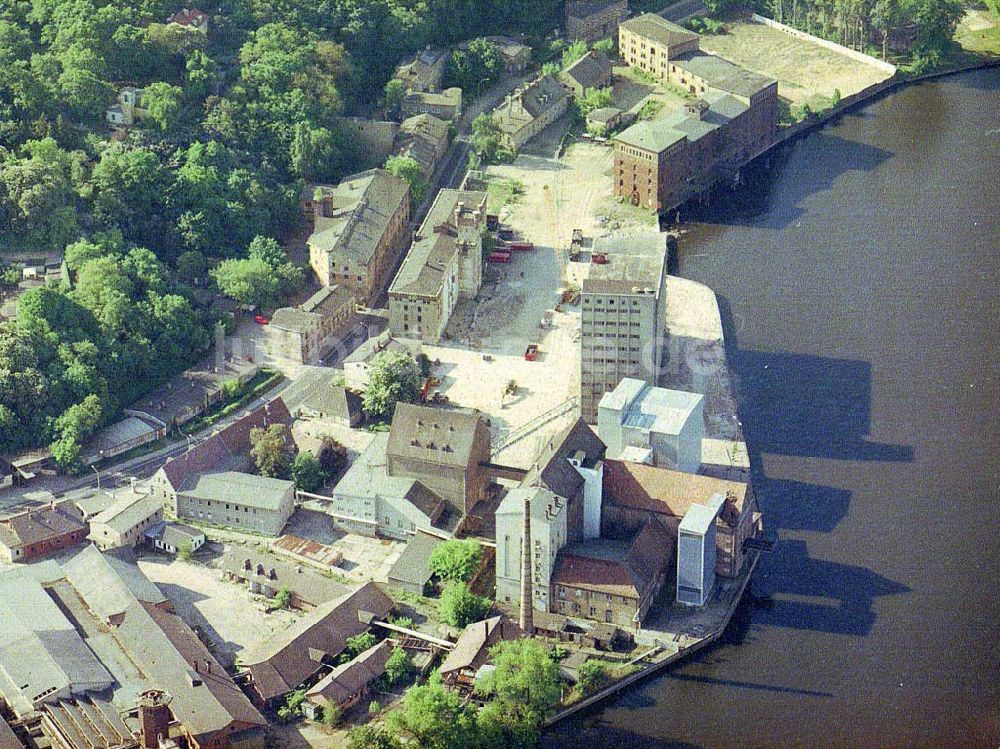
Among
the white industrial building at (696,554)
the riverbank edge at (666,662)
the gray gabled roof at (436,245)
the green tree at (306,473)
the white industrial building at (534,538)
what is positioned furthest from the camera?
the gray gabled roof at (436,245)

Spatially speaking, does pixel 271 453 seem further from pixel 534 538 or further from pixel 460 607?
pixel 534 538

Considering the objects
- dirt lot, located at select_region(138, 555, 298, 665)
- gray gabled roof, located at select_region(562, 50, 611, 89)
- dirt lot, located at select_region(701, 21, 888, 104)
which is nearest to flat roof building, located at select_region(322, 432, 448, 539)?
dirt lot, located at select_region(138, 555, 298, 665)

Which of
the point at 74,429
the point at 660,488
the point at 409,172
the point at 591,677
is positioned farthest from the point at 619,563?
the point at 409,172

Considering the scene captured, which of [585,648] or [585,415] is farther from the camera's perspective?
[585,415]

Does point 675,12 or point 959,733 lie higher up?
point 675,12

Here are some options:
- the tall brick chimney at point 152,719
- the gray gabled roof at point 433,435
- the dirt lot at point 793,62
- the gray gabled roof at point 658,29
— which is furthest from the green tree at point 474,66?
the tall brick chimney at point 152,719

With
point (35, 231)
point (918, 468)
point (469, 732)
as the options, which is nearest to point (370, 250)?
point (35, 231)

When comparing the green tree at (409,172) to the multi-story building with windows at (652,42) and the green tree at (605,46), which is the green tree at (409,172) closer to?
the green tree at (605,46)

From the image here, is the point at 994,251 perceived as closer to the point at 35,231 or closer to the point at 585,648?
the point at 585,648

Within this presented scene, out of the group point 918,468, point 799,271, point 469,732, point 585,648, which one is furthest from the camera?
point 799,271
